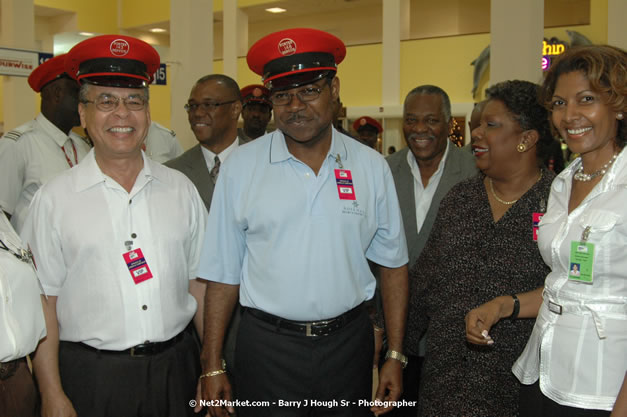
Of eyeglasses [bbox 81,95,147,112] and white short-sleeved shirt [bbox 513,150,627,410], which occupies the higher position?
eyeglasses [bbox 81,95,147,112]

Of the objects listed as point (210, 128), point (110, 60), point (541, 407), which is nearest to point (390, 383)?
point (541, 407)

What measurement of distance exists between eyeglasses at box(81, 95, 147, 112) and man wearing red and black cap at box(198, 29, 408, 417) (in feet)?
1.44

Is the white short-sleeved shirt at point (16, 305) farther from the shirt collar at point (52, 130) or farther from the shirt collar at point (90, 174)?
the shirt collar at point (52, 130)

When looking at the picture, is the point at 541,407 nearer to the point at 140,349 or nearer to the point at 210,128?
the point at 140,349

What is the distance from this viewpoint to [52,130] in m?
3.78

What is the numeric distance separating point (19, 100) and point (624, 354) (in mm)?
8808

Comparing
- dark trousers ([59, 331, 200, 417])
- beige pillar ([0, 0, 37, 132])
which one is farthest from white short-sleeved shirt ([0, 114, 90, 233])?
beige pillar ([0, 0, 37, 132])

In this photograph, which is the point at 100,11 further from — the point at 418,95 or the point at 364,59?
the point at 418,95

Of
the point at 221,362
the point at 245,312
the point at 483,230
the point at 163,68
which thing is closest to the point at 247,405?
the point at 221,362

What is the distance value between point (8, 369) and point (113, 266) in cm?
55

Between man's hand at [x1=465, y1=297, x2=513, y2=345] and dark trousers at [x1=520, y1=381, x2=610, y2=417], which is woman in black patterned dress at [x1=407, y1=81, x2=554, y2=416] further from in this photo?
dark trousers at [x1=520, y1=381, x2=610, y2=417]

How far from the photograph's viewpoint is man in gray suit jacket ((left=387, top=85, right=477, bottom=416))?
3152 millimetres

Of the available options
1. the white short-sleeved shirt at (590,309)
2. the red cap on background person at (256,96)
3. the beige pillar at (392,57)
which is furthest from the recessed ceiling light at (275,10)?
the white short-sleeved shirt at (590,309)

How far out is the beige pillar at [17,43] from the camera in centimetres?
790
